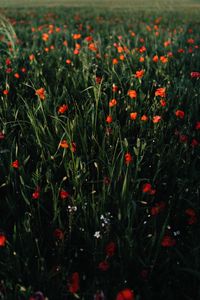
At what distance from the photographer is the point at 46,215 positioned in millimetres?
1696

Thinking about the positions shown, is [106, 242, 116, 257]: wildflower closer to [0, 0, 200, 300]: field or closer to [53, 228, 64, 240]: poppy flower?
[0, 0, 200, 300]: field

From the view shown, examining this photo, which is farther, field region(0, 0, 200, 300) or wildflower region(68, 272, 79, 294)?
field region(0, 0, 200, 300)

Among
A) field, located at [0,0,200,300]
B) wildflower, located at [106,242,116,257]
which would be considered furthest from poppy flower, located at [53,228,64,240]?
wildflower, located at [106,242,116,257]

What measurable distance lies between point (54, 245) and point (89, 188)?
15.2 inches

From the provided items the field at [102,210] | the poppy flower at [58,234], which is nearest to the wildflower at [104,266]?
the field at [102,210]

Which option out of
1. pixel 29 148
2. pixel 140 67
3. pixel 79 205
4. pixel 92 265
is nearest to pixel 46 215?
pixel 79 205

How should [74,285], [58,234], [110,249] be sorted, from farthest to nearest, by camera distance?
[58,234] < [110,249] < [74,285]

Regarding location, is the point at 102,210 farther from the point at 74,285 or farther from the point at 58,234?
the point at 74,285

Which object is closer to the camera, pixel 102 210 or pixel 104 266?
pixel 104 266

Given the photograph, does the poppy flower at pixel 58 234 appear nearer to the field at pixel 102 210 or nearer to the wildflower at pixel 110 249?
the field at pixel 102 210

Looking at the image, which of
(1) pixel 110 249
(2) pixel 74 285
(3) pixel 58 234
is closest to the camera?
(2) pixel 74 285

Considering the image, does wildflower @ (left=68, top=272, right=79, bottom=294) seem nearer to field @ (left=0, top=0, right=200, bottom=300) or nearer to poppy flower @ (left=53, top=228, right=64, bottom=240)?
field @ (left=0, top=0, right=200, bottom=300)

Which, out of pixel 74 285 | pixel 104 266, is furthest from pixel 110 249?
pixel 74 285

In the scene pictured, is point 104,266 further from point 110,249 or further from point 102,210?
point 102,210
